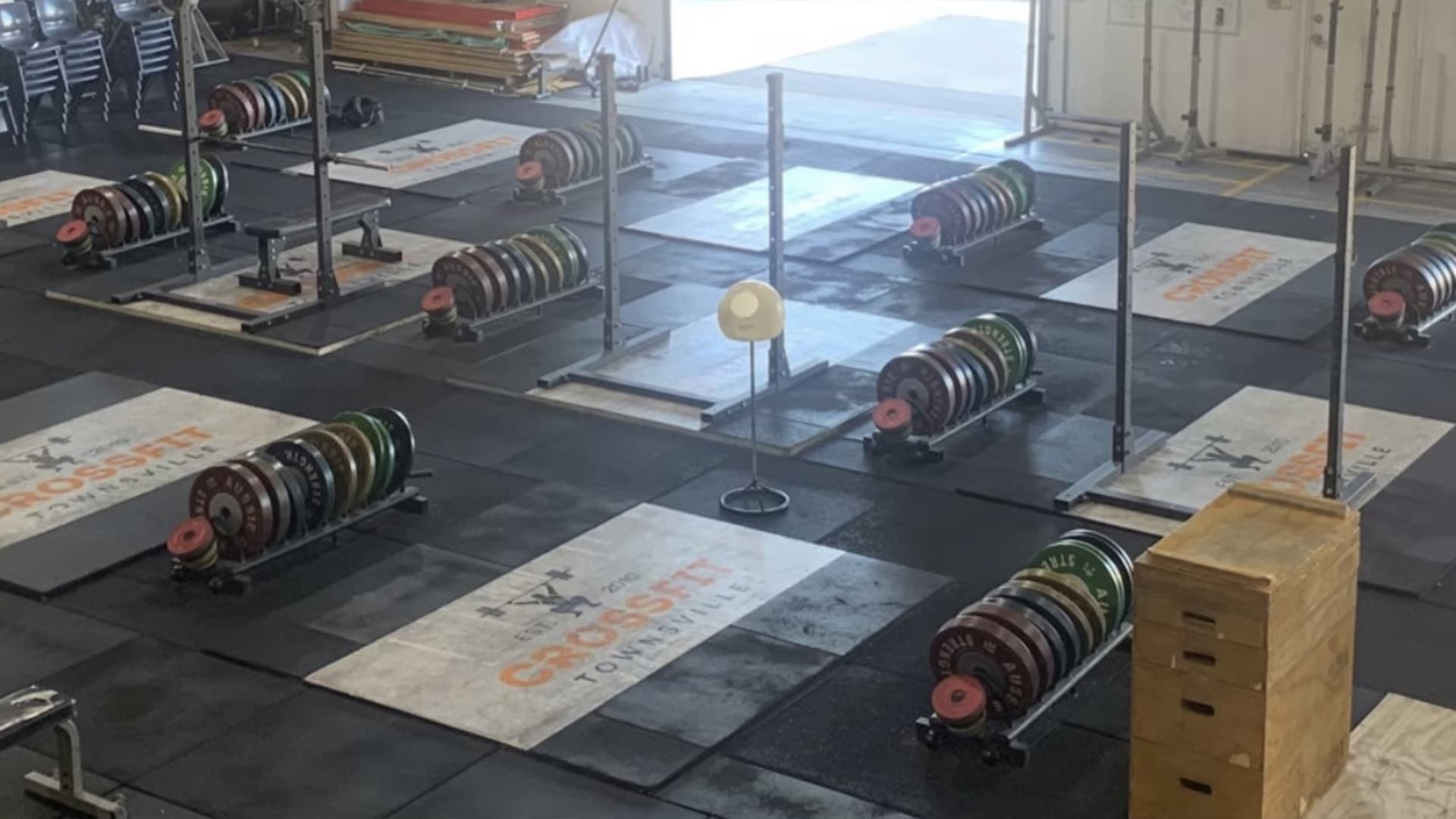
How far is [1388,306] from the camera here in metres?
11.5

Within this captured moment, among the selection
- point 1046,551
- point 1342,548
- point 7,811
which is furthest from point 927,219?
point 7,811

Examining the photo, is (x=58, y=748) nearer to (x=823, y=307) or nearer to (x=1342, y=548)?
(x=1342, y=548)

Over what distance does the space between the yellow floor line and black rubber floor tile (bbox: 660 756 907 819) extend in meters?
8.88

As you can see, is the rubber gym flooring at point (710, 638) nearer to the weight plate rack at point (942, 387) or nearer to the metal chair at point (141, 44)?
the weight plate rack at point (942, 387)

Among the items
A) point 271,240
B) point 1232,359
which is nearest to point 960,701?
point 1232,359

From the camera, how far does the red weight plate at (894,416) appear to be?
9.96m

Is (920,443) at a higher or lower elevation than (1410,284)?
lower

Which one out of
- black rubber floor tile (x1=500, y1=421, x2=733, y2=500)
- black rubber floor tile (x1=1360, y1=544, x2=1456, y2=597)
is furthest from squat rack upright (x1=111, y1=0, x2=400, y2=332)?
black rubber floor tile (x1=1360, y1=544, x2=1456, y2=597)

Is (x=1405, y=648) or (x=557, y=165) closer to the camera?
(x=1405, y=648)

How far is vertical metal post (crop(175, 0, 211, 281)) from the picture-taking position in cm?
1227

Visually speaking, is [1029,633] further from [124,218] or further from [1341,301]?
[124,218]

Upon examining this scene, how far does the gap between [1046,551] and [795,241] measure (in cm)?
645

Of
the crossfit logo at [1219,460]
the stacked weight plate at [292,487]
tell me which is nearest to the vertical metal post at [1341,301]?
the crossfit logo at [1219,460]

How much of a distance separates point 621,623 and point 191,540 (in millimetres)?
1885
